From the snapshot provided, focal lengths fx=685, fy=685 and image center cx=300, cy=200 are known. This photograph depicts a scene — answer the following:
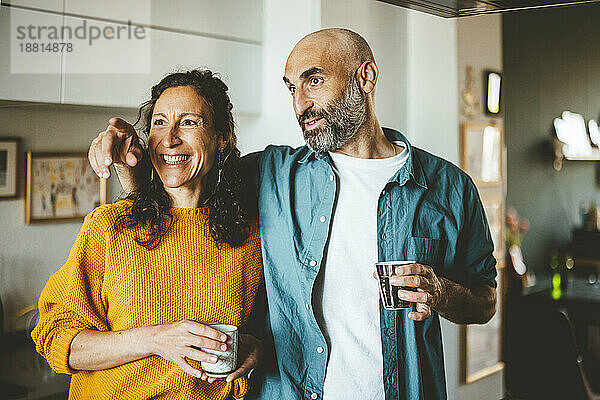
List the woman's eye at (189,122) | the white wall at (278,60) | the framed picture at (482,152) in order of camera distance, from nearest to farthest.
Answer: the woman's eye at (189,122), the white wall at (278,60), the framed picture at (482,152)

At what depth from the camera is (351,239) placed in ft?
4.96

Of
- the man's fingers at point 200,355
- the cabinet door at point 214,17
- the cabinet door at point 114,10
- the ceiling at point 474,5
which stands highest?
the cabinet door at point 214,17

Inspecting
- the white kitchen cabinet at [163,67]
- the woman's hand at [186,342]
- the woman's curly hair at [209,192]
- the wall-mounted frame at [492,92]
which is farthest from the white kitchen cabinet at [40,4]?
the wall-mounted frame at [492,92]

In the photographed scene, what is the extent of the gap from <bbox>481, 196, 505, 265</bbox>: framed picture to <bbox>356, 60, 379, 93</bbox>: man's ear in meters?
1.58

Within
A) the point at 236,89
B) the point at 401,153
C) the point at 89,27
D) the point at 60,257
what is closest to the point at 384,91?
the point at 236,89

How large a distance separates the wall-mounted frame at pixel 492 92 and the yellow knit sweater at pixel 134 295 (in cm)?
207

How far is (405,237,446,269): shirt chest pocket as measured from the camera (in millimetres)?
1540

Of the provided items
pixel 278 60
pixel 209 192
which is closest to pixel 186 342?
pixel 209 192

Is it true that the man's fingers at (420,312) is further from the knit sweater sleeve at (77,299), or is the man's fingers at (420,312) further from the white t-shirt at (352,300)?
the knit sweater sleeve at (77,299)

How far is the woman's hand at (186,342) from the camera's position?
111 cm

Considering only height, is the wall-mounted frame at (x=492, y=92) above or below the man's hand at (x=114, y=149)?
above

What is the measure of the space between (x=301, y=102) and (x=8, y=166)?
69 cm

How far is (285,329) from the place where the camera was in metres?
1.46

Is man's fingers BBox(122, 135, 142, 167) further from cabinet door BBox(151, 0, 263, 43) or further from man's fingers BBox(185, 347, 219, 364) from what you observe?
cabinet door BBox(151, 0, 263, 43)
